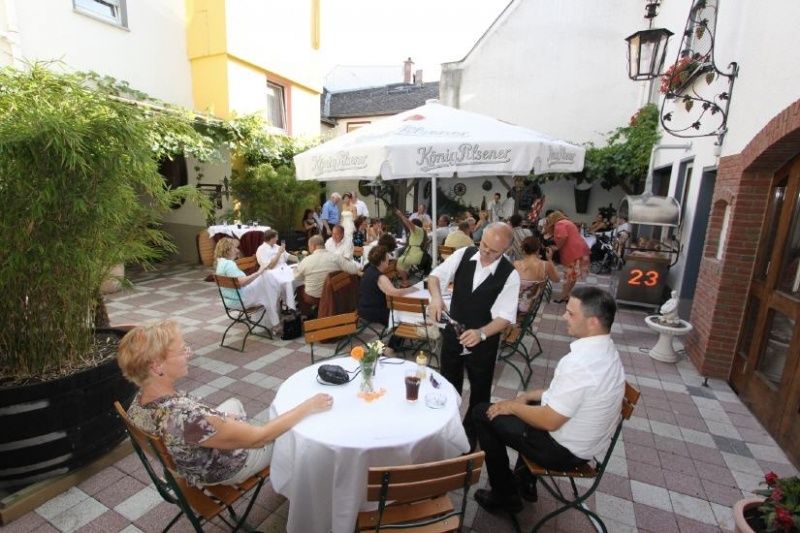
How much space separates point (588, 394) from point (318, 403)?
142cm

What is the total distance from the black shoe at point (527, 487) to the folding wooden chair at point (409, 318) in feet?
5.07

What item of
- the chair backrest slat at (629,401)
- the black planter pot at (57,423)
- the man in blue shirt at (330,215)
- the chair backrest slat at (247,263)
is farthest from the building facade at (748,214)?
the man in blue shirt at (330,215)

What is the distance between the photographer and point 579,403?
206 cm

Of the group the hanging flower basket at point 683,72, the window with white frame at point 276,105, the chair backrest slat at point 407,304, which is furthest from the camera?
the window with white frame at point 276,105

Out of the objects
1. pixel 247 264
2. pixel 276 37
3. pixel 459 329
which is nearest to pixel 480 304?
pixel 459 329

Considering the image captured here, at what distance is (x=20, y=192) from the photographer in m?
2.32

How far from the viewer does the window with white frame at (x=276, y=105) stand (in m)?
11.3

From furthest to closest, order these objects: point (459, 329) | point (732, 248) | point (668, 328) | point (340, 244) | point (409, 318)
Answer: point (340, 244), point (668, 328), point (409, 318), point (732, 248), point (459, 329)

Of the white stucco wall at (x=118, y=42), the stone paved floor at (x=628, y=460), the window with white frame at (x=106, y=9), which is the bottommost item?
the stone paved floor at (x=628, y=460)

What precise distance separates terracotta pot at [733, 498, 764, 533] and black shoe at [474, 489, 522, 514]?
1079 millimetres

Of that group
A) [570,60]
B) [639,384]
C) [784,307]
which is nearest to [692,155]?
[784,307]

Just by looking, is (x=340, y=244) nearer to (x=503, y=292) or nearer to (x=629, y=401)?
(x=503, y=292)

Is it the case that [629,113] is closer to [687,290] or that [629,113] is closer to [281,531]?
[687,290]

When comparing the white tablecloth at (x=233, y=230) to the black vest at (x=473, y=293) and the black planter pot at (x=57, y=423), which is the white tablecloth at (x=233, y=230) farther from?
the black vest at (x=473, y=293)
